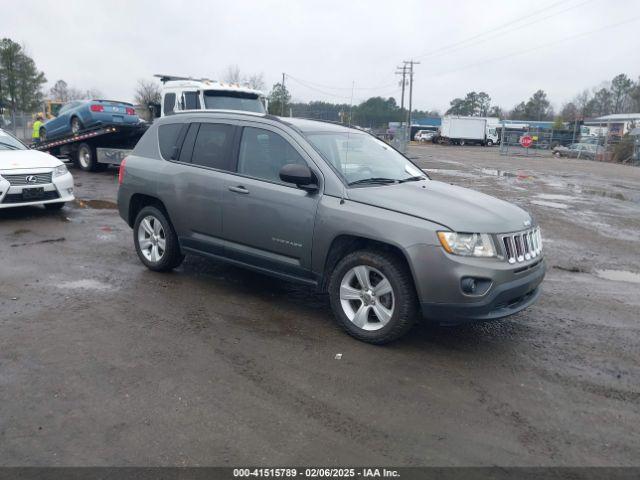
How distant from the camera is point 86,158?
16.8 metres

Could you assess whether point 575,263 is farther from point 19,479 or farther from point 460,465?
point 19,479

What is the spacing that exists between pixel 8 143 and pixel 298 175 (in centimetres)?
811

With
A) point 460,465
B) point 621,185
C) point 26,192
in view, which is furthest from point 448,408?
point 621,185

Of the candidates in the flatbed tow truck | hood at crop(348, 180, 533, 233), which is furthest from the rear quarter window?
the flatbed tow truck

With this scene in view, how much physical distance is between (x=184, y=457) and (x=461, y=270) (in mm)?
2405

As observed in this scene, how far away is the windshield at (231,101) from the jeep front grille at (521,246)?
10.2m

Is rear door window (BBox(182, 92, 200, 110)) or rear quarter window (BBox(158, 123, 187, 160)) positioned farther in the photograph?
rear door window (BBox(182, 92, 200, 110))

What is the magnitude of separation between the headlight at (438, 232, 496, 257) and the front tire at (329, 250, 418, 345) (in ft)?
1.39

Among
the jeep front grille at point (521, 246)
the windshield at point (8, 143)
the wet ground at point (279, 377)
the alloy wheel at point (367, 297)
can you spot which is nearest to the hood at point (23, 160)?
the windshield at point (8, 143)

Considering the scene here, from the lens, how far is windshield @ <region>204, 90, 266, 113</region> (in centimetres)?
1350

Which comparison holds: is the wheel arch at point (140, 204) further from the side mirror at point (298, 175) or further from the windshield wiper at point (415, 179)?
the windshield wiper at point (415, 179)

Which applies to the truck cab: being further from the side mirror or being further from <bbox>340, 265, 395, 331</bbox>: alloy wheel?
<bbox>340, 265, 395, 331</bbox>: alloy wheel

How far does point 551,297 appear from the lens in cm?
614

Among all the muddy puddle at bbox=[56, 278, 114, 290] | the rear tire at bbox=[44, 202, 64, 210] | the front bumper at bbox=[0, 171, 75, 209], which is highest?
the front bumper at bbox=[0, 171, 75, 209]
